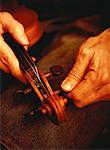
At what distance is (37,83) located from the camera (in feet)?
3.51

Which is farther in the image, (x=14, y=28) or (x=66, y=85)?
(x=14, y=28)

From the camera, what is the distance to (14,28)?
4.04 ft

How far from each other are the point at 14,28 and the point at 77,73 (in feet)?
1.16

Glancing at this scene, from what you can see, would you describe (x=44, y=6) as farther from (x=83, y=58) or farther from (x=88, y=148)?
(x=88, y=148)

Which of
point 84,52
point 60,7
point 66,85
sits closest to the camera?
point 66,85

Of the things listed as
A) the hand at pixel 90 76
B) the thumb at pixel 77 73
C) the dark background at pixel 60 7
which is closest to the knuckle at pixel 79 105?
the hand at pixel 90 76

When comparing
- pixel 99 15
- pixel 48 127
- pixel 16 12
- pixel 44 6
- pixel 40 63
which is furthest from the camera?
pixel 44 6

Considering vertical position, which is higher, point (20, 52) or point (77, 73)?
point (20, 52)

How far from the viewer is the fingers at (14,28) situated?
120cm

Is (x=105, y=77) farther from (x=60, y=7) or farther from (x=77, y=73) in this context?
(x=60, y=7)

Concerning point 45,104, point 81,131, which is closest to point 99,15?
point 81,131

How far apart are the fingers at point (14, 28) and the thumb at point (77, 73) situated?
0.24 meters

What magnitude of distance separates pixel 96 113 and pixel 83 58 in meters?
0.28

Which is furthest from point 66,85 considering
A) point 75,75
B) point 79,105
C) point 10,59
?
point 10,59
